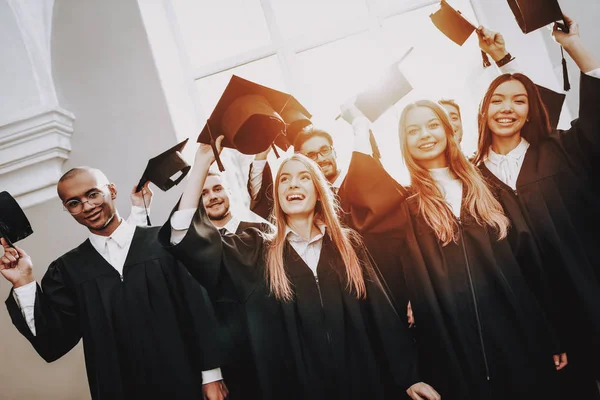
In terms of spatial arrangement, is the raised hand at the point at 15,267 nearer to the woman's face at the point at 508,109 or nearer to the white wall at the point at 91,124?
the white wall at the point at 91,124

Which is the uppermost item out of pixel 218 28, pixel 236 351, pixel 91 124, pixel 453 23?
pixel 218 28

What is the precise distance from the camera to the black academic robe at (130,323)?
2.03 metres

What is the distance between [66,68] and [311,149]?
210cm

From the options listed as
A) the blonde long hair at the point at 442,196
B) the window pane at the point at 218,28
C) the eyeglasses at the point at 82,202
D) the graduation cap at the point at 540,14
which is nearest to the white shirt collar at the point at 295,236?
the blonde long hair at the point at 442,196

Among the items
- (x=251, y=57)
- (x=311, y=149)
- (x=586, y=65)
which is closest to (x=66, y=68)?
(x=251, y=57)

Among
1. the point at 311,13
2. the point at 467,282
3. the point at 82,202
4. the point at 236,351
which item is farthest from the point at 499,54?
the point at 82,202

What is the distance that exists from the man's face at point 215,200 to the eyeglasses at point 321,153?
0.59 metres

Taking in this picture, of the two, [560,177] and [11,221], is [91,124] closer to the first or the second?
[11,221]

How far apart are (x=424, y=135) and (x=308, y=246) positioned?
83 cm

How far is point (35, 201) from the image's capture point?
2.90 m

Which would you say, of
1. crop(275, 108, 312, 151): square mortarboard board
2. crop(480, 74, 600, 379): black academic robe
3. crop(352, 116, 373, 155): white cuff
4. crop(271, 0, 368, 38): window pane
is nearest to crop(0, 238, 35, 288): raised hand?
crop(275, 108, 312, 151): square mortarboard board

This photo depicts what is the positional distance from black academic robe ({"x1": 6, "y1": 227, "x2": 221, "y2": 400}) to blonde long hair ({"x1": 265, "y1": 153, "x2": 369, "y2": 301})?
47 cm

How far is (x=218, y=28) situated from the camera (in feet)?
12.5

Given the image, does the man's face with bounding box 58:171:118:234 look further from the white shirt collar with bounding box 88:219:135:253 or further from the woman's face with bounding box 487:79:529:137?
the woman's face with bounding box 487:79:529:137
